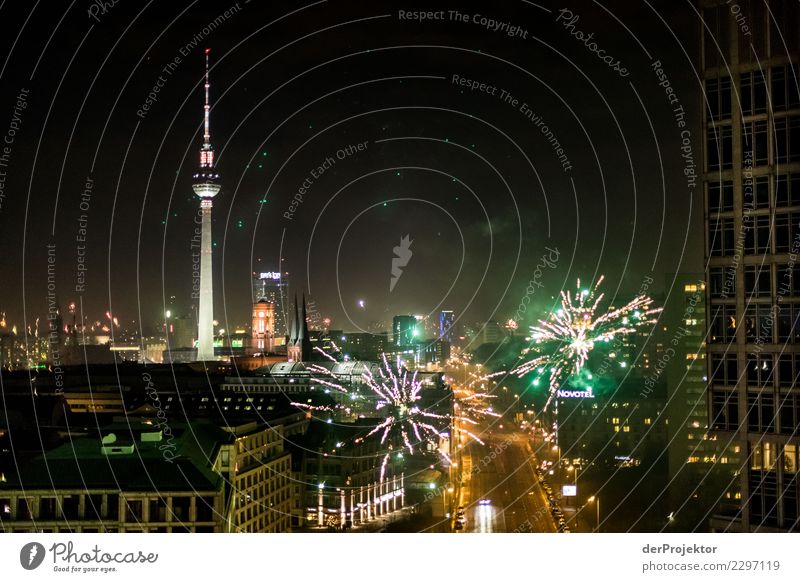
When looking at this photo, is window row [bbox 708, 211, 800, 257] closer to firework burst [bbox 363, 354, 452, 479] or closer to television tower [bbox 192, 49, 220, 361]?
firework burst [bbox 363, 354, 452, 479]

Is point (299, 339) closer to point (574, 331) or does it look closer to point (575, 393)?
point (575, 393)

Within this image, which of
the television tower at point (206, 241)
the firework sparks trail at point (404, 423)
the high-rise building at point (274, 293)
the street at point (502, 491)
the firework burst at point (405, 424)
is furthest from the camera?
the high-rise building at point (274, 293)

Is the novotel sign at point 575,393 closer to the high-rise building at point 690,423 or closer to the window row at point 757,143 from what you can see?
the high-rise building at point 690,423

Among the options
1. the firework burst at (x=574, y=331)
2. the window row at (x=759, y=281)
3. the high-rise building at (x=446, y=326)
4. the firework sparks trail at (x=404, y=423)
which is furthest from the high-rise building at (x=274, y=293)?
the window row at (x=759, y=281)

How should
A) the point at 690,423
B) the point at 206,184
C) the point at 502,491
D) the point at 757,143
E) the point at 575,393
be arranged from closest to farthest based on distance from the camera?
the point at 757,143
the point at 502,491
the point at 690,423
the point at 575,393
the point at 206,184

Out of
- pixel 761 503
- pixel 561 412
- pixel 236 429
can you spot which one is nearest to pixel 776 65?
pixel 761 503

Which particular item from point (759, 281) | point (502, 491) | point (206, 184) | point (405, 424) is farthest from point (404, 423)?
point (206, 184)
